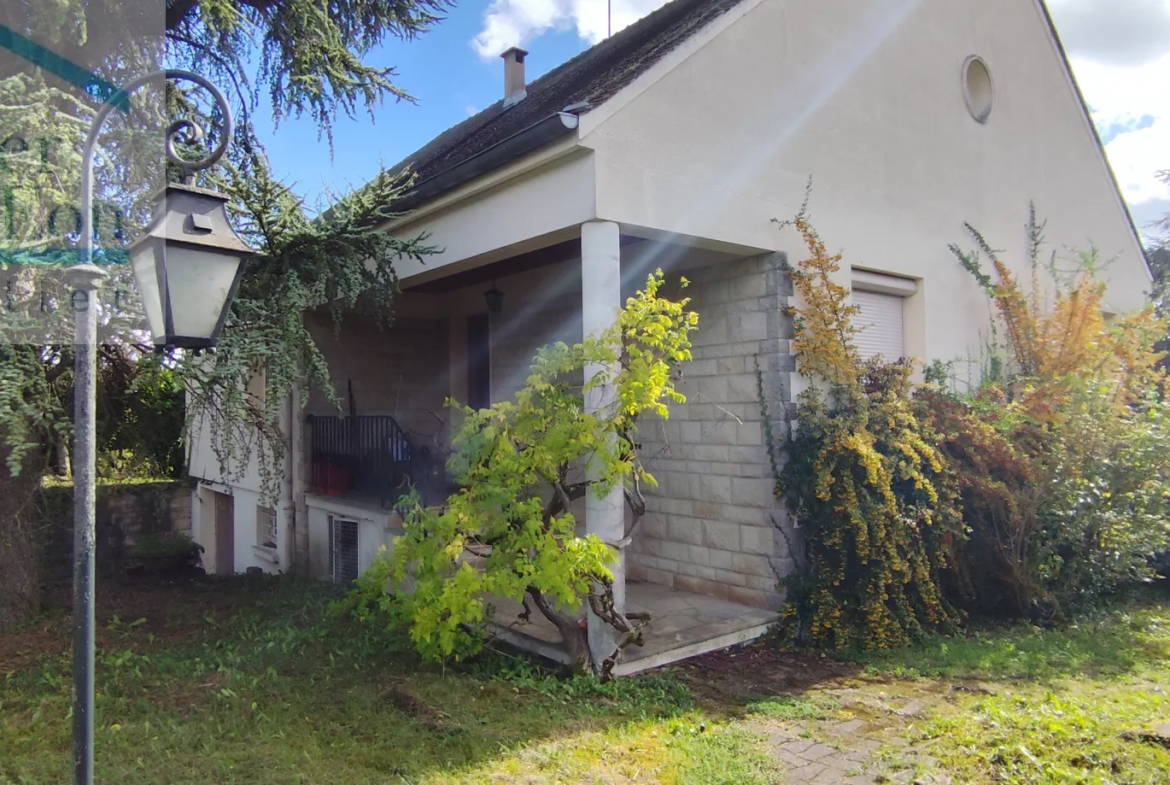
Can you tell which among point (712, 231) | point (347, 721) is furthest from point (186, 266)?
point (712, 231)

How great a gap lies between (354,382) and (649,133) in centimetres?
555

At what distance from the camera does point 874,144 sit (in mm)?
7316

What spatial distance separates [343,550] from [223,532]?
569 cm

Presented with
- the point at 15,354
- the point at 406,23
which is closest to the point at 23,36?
the point at 15,354

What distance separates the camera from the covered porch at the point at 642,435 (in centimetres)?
569

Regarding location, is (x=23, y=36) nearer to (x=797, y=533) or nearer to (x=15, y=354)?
(x=15, y=354)

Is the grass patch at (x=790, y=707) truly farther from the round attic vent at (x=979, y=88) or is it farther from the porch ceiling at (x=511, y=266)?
the round attic vent at (x=979, y=88)

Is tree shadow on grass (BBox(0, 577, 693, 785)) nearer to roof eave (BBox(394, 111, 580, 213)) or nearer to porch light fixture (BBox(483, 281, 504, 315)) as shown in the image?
roof eave (BBox(394, 111, 580, 213))

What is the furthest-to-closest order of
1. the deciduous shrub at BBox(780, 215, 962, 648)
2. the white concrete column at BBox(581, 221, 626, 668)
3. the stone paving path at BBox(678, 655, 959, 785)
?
the deciduous shrub at BBox(780, 215, 962, 648)
the white concrete column at BBox(581, 221, 626, 668)
the stone paving path at BBox(678, 655, 959, 785)

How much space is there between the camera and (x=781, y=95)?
6504 mm

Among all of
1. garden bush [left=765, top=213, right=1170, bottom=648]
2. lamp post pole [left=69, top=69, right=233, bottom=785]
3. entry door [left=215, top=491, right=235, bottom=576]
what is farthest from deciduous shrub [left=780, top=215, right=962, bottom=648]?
entry door [left=215, top=491, right=235, bottom=576]

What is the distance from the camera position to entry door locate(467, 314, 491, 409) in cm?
983

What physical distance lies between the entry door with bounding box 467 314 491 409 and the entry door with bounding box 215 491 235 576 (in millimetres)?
5314

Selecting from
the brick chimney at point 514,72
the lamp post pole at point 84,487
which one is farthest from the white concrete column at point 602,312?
the brick chimney at point 514,72
